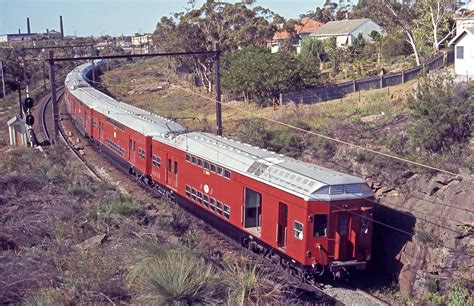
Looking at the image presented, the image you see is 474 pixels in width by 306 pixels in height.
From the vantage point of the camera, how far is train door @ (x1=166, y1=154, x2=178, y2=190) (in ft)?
73.8

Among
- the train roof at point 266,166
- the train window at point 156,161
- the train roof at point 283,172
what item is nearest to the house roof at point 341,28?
the train roof at point 266,166

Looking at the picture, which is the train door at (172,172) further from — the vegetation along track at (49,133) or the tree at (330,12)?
the tree at (330,12)

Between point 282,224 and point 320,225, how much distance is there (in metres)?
1.25

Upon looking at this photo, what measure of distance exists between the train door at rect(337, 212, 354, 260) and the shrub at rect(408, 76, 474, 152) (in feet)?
29.1

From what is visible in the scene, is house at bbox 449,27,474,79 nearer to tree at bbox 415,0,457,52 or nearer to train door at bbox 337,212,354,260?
tree at bbox 415,0,457,52

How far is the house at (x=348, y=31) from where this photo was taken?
64.6 metres

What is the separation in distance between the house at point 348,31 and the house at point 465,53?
95.7 feet

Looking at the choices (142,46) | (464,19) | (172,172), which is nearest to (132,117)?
(172,172)

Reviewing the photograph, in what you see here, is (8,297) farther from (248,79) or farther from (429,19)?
(429,19)

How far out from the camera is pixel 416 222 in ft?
58.6

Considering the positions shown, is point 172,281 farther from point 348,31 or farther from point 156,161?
point 348,31

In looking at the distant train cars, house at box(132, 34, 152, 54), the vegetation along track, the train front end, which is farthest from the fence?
house at box(132, 34, 152, 54)

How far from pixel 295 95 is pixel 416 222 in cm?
2355

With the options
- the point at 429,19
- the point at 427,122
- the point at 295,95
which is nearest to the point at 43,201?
the point at 427,122
